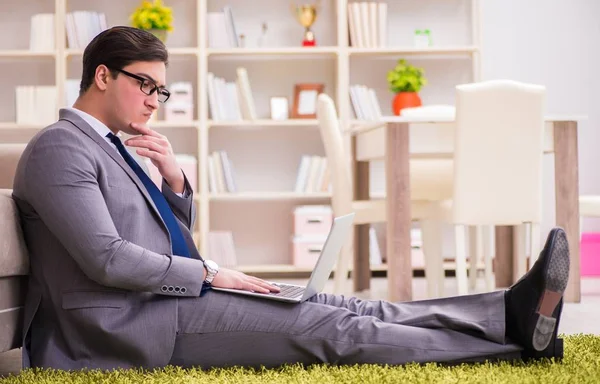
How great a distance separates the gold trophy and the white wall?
1.07 meters

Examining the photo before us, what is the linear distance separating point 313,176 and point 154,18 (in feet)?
4.17

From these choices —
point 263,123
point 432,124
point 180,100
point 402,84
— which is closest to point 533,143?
point 432,124

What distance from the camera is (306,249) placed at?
16.4ft

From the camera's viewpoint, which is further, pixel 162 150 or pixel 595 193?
pixel 595 193

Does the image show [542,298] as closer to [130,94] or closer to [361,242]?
[130,94]

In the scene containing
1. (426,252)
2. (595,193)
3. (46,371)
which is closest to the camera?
(46,371)

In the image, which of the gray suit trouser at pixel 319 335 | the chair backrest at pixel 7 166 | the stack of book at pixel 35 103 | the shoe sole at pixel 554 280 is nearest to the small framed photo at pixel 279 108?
the stack of book at pixel 35 103

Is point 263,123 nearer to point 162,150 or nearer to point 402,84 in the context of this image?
point 402,84

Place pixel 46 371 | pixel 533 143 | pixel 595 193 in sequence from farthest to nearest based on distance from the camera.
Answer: pixel 595 193
pixel 533 143
pixel 46 371

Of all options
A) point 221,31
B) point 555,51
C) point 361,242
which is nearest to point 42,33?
point 221,31

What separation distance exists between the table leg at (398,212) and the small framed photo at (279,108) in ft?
6.08

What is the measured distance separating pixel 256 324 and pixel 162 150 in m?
0.43

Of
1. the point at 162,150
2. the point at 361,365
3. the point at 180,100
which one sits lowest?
the point at 361,365

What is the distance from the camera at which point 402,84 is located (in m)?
4.95
